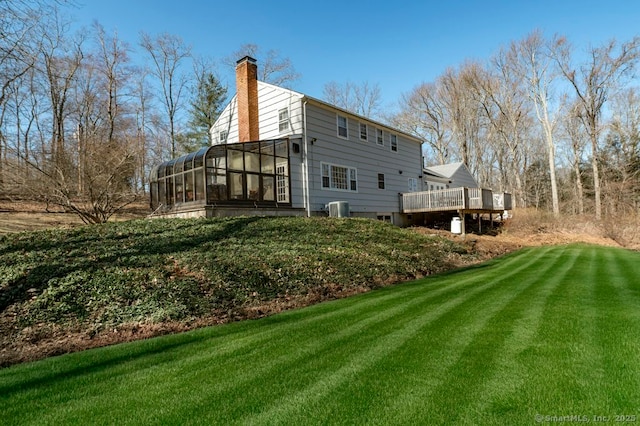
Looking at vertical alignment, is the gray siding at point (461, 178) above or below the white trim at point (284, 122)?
below

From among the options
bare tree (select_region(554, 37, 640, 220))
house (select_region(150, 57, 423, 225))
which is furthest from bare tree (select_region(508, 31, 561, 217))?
house (select_region(150, 57, 423, 225))

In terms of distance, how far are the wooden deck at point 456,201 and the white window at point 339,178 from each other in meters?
4.05

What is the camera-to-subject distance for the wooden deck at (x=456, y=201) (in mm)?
16312

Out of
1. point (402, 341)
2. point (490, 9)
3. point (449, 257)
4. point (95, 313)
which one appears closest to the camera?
point (402, 341)

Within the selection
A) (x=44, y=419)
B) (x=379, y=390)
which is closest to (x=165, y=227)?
(x=44, y=419)

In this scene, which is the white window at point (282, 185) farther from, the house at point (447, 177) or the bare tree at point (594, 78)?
the bare tree at point (594, 78)

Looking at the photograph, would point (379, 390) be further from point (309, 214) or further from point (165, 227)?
point (309, 214)

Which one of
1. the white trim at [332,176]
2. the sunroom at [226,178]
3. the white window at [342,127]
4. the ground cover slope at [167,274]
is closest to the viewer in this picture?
the ground cover slope at [167,274]

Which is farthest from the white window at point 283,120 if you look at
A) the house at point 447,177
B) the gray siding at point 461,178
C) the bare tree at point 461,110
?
the bare tree at point 461,110

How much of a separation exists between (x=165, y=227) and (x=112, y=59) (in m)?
19.7

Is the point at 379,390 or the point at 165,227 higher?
the point at 165,227

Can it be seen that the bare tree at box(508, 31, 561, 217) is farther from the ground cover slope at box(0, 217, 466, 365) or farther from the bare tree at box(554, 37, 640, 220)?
the ground cover slope at box(0, 217, 466, 365)

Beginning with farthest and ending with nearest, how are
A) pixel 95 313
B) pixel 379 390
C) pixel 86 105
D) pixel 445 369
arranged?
pixel 86 105 → pixel 95 313 → pixel 445 369 → pixel 379 390

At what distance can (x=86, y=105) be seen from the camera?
2177 centimetres
